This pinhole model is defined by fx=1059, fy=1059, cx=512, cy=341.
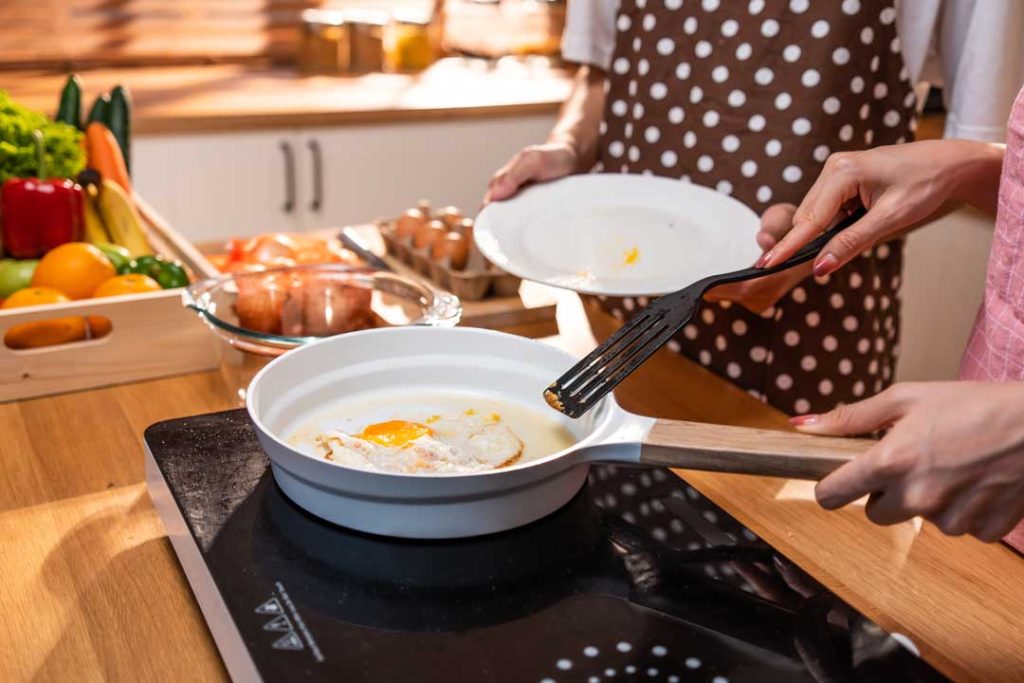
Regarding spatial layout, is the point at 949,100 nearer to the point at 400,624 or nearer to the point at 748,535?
the point at 748,535

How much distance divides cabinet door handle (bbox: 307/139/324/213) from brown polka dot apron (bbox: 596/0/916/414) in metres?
1.21

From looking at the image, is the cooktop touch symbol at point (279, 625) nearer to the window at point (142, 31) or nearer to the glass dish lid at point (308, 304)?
the glass dish lid at point (308, 304)

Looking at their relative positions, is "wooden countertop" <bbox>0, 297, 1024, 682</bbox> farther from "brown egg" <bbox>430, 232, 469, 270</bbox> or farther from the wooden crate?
"brown egg" <bbox>430, 232, 469, 270</bbox>

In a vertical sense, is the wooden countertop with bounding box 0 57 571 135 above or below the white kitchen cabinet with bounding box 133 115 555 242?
above

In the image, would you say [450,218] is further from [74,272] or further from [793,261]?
[793,261]

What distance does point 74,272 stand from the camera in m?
1.18

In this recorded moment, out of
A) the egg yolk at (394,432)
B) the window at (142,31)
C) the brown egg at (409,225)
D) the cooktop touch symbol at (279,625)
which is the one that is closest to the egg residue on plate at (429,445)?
the egg yolk at (394,432)

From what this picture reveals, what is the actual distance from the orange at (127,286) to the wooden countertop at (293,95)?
4.22 ft

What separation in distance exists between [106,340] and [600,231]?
542mm

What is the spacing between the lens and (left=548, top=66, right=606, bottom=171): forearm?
146cm

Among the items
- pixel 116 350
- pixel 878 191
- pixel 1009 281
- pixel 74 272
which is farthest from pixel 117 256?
pixel 1009 281

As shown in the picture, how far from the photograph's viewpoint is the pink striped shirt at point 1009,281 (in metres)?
0.87

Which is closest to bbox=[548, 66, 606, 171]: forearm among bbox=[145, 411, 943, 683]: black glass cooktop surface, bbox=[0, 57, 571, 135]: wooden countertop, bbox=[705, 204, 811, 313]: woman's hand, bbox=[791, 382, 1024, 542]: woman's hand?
bbox=[705, 204, 811, 313]: woman's hand

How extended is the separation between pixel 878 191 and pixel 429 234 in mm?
608
